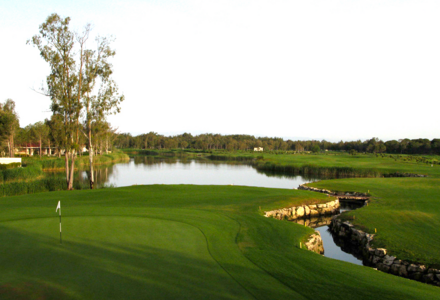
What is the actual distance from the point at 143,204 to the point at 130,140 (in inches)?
6734

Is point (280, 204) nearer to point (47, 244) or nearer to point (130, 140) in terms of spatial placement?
point (47, 244)

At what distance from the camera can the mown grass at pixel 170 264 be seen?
522 cm

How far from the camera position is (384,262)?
33.3ft

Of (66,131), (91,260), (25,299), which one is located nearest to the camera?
(25,299)

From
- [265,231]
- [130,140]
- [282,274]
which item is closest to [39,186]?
[265,231]

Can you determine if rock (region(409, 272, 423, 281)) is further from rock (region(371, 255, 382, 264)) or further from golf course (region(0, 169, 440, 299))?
rock (region(371, 255, 382, 264))

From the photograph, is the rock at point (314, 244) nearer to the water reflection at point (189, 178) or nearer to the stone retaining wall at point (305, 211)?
the stone retaining wall at point (305, 211)

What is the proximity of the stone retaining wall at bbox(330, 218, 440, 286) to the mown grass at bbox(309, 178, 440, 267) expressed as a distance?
26 centimetres

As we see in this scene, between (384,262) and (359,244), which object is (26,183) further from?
(384,262)

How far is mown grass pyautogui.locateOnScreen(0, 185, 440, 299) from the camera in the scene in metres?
5.22

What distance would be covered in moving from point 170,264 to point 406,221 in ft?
39.7

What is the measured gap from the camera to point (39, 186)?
24438mm

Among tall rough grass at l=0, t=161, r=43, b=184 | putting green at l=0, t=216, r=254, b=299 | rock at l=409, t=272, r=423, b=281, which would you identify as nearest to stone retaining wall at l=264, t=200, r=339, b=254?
rock at l=409, t=272, r=423, b=281

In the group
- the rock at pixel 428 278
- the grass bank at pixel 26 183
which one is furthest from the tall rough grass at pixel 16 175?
the rock at pixel 428 278
